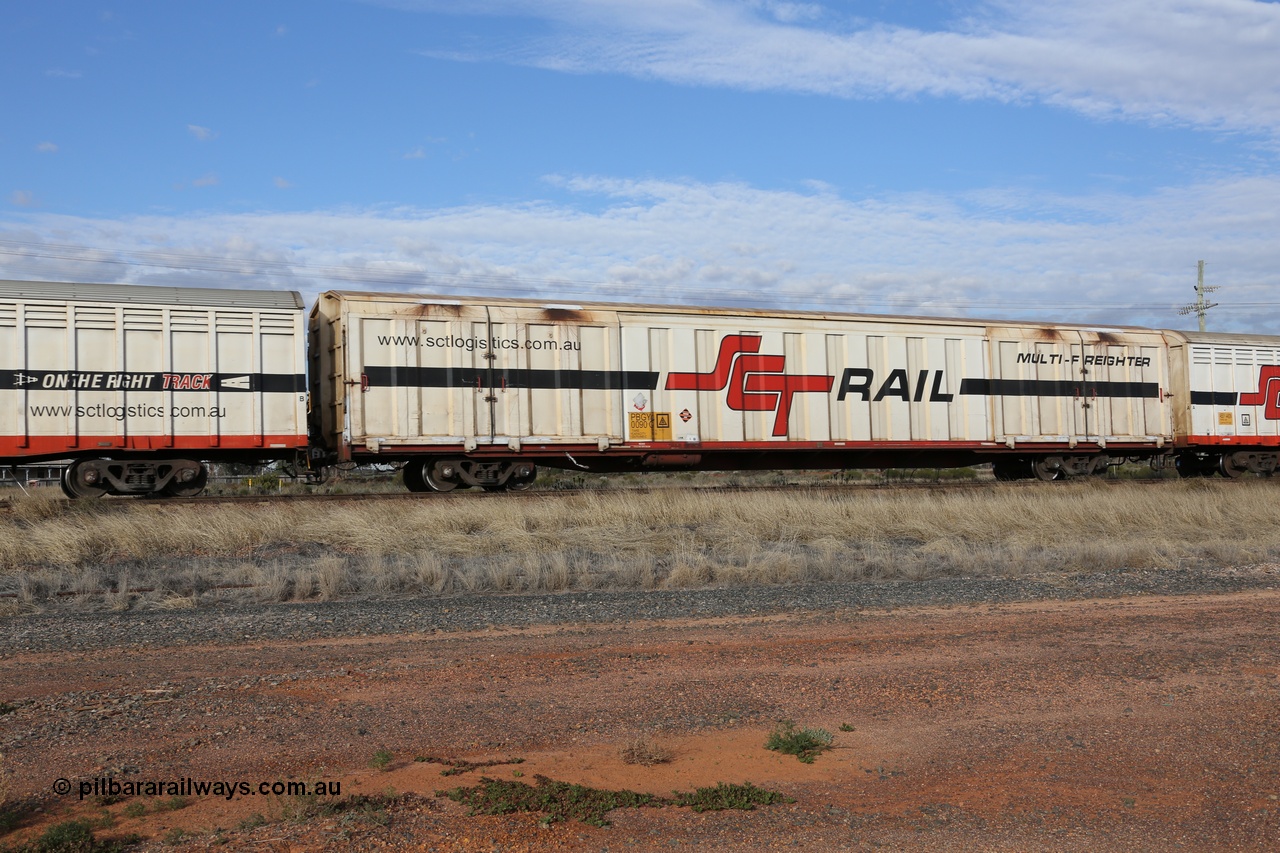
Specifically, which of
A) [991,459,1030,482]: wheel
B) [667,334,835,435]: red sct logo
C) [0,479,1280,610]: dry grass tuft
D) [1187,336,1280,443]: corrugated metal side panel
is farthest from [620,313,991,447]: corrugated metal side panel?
[1187,336,1280,443]: corrugated metal side panel

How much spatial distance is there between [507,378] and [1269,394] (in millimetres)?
17923

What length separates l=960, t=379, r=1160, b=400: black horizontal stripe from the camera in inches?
782

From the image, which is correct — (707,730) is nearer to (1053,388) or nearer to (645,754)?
(645,754)

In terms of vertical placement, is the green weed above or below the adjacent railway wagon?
below

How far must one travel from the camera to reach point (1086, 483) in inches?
772

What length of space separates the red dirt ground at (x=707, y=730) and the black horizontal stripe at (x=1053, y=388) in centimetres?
1323

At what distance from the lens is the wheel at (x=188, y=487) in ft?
50.5

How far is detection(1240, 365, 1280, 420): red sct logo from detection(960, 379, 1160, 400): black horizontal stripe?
9.32 feet

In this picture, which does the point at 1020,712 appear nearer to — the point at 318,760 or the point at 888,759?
the point at 888,759

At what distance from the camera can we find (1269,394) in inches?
885

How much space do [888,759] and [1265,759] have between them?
5.51 ft

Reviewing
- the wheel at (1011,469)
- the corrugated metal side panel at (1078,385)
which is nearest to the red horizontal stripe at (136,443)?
the corrugated metal side panel at (1078,385)

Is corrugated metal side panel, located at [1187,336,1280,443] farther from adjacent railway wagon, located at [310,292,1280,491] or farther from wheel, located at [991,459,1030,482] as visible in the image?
wheel, located at [991,459,1030,482]

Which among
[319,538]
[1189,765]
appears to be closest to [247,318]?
[319,538]
